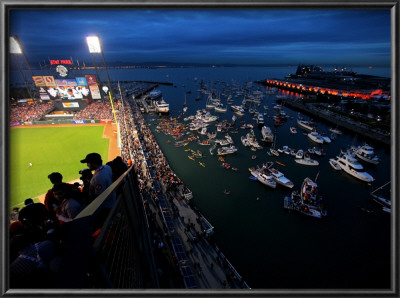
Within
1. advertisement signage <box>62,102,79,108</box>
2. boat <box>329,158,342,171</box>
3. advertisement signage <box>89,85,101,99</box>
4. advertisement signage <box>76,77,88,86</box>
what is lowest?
boat <box>329,158,342,171</box>

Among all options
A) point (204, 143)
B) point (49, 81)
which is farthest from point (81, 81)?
point (204, 143)

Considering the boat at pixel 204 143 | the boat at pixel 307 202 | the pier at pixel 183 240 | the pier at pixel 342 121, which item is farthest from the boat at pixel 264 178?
the pier at pixel 342 121

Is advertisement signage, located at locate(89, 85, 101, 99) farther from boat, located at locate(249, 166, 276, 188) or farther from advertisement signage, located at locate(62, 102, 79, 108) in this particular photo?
boat, located at locate(249, 166, 276, 188)

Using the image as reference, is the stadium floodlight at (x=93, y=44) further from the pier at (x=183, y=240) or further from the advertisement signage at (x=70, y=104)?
the advertisement signage at (x=70, y=104)

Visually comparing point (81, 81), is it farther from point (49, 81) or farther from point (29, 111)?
point (29, 111)

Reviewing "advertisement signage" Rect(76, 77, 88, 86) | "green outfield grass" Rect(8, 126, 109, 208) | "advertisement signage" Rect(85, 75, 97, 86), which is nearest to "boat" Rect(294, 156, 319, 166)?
"green outfield grass" Rect(8, 126, 109, 208)
